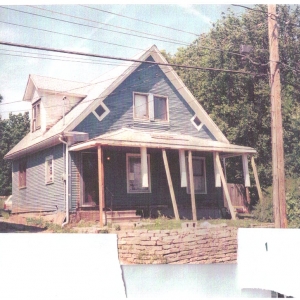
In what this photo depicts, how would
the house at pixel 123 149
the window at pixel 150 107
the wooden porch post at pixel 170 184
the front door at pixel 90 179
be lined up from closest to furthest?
the front door at pixel 90 179, the house at pixel 123 149, the wooden porch post at pixel 170 184, the window at pixel 150 107

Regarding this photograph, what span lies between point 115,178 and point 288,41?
7.02 ft

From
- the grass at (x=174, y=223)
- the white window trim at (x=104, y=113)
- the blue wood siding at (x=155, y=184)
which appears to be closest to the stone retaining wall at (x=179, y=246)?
the grass at (x=174, y=223)

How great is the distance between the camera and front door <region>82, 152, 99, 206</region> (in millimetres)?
3631

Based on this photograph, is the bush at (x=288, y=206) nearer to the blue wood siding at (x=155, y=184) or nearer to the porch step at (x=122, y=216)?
the blue wood siding at (x=155, y=184)

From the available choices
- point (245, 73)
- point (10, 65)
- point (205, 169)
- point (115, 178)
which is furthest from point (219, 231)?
point (10, 65)

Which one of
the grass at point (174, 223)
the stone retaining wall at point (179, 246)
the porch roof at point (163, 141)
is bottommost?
the stone retaining wall at point (179, 246)

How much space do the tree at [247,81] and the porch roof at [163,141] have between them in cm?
11

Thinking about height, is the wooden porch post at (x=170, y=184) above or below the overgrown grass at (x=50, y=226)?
above

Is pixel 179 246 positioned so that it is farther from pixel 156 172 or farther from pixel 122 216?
pixel 156 172

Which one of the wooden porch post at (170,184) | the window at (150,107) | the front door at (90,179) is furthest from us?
the window at (150,107)

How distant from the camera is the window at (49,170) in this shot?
375cm

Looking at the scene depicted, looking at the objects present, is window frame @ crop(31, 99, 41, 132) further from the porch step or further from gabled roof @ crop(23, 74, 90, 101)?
the porch step

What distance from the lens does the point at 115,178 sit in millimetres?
4012

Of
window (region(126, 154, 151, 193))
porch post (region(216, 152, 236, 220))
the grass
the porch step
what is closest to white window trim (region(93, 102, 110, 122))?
window (region(126, 154, 151, 193))
